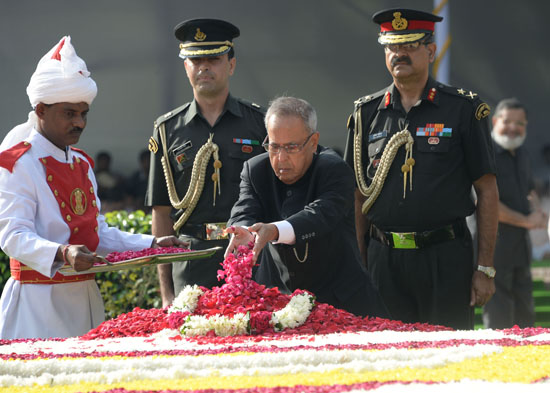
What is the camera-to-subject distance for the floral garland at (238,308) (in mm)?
3154

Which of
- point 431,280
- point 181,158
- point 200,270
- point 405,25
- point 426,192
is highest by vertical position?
point 405,25

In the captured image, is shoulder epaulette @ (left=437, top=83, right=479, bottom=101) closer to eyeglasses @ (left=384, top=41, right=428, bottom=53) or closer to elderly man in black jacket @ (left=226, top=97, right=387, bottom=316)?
eyeglasses @ (left=384, top=41, right=428, bottom=53)

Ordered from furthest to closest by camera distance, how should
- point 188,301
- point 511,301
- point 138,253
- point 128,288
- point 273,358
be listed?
point 511,301
point 128,288
point 138,253
point 188,301
point 273,358

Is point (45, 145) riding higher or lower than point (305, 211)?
higher

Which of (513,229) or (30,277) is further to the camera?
(513,229)

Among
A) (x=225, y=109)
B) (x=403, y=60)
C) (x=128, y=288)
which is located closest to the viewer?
(x=403, y=60)

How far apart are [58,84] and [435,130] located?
192cm

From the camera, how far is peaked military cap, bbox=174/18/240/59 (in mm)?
4691

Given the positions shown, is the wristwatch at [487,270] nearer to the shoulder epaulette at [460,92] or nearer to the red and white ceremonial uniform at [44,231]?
the shoulder epaulette at [460,92]

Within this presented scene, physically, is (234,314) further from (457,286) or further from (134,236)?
(457,286)

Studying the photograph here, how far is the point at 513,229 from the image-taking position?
22.6 ft

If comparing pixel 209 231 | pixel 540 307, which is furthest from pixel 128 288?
pixel 540 307

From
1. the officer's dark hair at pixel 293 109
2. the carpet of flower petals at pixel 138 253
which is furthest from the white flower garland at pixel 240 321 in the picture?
the officer's dark hair at pixel 293 109

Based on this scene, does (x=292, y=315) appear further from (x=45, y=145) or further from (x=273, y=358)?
(x=45, y=145)
